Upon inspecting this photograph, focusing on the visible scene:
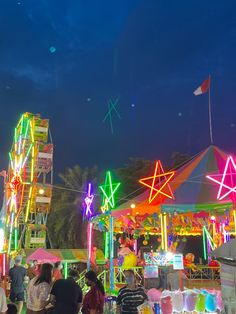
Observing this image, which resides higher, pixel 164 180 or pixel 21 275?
pixel 164 180

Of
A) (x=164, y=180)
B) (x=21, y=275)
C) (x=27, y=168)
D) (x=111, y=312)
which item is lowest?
(x=111, y=312)

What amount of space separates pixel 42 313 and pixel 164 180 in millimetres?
6249

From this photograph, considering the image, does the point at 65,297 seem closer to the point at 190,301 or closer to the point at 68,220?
the point at 190,301

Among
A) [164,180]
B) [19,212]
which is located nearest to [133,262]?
[164,180]

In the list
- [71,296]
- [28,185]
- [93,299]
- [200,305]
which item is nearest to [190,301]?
[200,305]

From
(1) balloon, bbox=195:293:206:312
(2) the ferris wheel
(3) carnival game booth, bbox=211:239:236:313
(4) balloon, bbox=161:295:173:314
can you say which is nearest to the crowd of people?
(3) carnival game booth, bbox=211:239:236:313

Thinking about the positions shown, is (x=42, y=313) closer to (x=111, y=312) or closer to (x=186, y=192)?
(x=111, y=312)

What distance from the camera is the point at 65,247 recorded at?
3331cm

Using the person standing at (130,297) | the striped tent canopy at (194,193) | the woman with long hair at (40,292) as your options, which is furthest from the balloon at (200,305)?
the woman with long hair at (40,292)

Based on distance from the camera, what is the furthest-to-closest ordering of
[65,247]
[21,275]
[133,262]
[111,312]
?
[65,247]
[133,262]
[21,275]
[111,312]

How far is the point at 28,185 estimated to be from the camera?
75.1ft

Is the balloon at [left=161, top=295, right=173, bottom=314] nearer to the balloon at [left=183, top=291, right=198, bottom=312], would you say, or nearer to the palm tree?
the balloon at [left=183, top=291, right=198, bottom=312]

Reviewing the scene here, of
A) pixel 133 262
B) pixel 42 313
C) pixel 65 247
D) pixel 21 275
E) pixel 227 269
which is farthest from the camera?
pixel 65 247

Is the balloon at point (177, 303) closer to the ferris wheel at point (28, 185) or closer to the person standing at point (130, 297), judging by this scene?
the person standing at point (130, 297)
